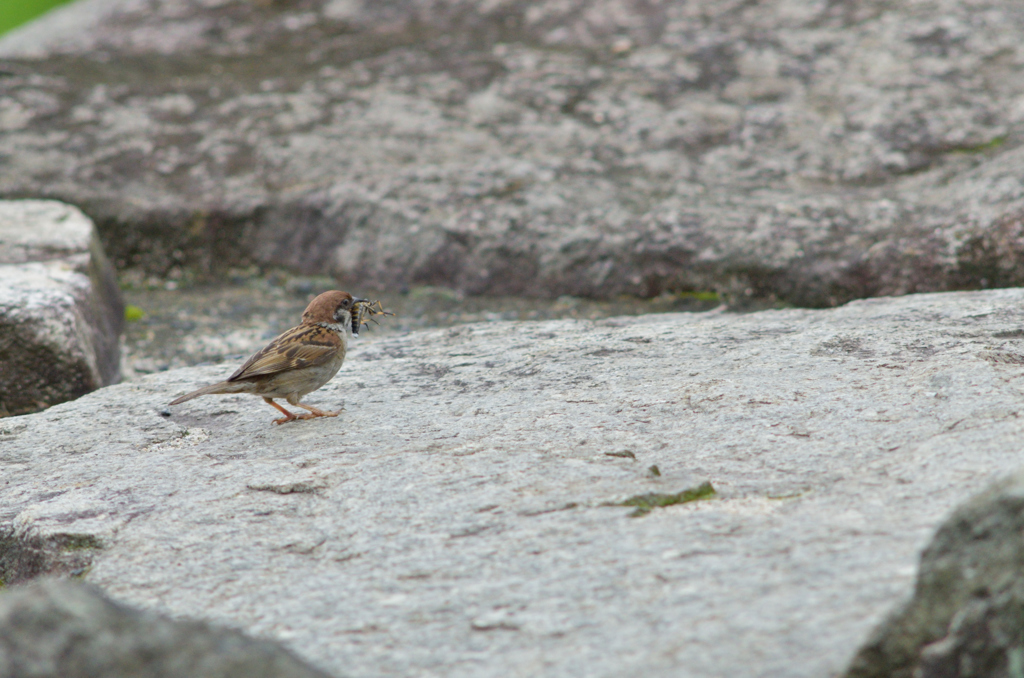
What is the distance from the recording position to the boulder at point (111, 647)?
1625 millimetres

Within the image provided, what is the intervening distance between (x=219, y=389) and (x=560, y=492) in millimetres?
1846

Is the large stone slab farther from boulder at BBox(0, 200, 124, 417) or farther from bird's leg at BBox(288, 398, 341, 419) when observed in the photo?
bird's leg at BBox(288, 398, 341, 419)

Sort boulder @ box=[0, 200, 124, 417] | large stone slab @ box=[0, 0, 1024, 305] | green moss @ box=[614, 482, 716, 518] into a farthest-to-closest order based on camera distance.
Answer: large stone slab @ box=[0, 0, 1024, 305], boulder @ box=[0, 200, 124, 417], green moss @ box=[614, 482, 716, 518]

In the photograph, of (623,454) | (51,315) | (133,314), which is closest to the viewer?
(623,454)

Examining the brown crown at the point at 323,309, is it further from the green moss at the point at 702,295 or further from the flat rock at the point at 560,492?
the green moss at the point at 702,295

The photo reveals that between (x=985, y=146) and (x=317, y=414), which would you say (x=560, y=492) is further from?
(x=985, y=146)

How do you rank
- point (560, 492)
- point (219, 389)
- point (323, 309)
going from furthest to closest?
point (323, 309) → point (219, 389) → point (560, 492)

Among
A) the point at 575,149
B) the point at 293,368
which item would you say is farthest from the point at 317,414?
the point at 575,149

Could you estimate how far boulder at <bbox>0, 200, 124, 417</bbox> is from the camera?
205 inches

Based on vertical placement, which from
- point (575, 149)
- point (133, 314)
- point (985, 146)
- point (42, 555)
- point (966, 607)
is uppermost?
point (575, 149)

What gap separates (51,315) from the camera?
5.26m

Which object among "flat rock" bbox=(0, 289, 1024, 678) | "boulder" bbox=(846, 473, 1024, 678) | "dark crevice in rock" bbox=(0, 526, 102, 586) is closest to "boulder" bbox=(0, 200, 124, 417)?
"flat rock" bbox=(0, 289, 1024, 678)

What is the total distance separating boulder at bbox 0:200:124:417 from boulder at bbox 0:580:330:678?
3.97 meters

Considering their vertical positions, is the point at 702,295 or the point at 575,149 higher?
the point at 575,149
